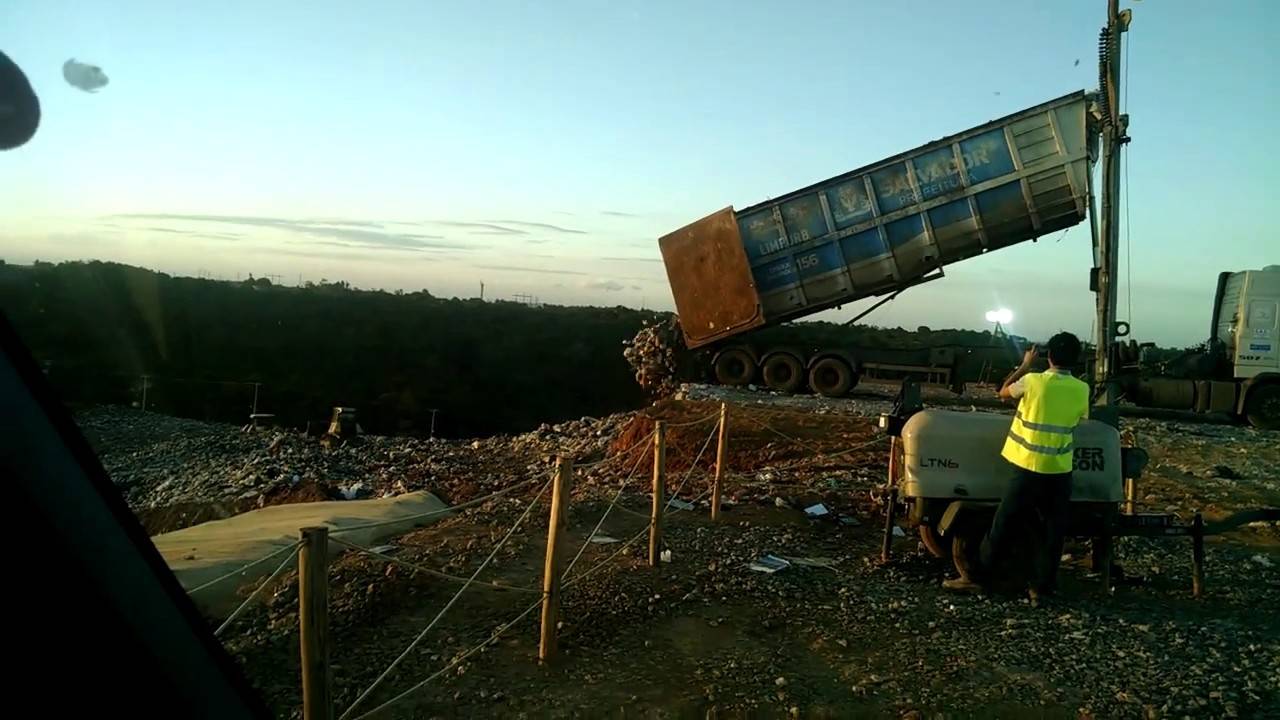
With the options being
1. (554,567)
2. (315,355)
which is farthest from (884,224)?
(315,355)

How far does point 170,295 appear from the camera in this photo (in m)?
39.0

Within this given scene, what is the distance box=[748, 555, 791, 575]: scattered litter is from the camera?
19.8 feet

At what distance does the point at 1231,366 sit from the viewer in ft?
45.2

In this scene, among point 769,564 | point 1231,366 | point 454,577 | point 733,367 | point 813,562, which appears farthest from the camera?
point 733,367

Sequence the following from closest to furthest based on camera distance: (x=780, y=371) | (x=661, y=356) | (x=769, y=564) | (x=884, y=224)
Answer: (x=769, y=564) → (x=884, y=224) → (x=780, y=371) → (x=661, y=356)

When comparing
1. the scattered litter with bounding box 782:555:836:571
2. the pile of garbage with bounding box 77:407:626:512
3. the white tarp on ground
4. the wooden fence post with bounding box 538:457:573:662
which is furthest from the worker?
the pile of garbage with bounding box 77:407:626:512

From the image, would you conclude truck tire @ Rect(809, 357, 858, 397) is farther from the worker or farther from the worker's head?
the worker's head

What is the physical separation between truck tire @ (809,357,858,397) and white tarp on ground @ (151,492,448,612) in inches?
350

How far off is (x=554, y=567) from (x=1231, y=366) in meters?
13.8

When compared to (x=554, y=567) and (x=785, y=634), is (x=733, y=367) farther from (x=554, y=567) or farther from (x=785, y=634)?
(x=554, y=567)

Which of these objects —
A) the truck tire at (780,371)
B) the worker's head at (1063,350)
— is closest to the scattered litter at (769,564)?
the worker's head at (1063,350)

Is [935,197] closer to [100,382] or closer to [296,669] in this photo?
[296,669]

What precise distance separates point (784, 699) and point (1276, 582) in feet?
14.4

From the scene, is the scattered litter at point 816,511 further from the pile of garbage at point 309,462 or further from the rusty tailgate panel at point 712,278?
the rusty tailgate panel at point 712,278
